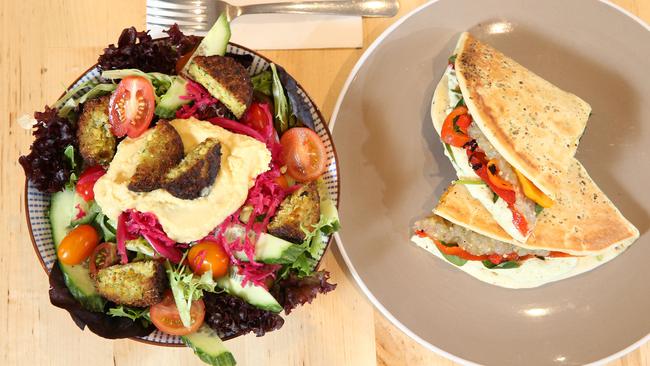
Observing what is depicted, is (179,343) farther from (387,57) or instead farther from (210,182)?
(387,57)

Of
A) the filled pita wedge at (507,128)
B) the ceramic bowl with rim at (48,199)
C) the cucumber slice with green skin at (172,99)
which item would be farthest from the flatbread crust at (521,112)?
the cucumber slice with green skin at (172,99)

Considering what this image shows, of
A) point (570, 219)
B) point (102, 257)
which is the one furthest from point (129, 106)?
point (570, 219)

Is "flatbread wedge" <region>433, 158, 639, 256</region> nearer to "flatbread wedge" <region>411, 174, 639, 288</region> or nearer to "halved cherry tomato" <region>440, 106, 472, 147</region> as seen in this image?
"flatbread wedge" <region>411, 174, 639, 288</region>

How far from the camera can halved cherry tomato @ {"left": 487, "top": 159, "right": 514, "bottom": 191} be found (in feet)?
7.59

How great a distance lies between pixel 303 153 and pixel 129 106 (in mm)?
552

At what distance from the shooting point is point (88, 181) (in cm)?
184

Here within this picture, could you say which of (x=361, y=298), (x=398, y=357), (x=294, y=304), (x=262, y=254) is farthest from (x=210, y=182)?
(x=398, y=357)

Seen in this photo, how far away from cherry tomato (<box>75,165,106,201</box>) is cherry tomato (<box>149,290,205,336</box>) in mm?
399

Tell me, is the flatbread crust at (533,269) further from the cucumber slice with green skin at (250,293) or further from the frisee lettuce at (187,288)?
the frisee lettuce at (187,288)

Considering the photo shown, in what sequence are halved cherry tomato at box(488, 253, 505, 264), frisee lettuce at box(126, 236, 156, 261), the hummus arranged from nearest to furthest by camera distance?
the hummus < frisee lettuce at box(126, 236, 156, 261) < halved cherry tomato at box(488, 253, 505, 264)

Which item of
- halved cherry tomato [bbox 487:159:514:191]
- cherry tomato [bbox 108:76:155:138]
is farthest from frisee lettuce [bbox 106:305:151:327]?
halved cherry tomato [bbox 487:159:514:191]

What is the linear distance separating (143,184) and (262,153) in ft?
1.15

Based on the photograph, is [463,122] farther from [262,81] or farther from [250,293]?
[250,293]

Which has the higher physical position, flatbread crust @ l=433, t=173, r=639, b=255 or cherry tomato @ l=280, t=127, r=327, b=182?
cherry tomato @ l=280, t=127, r=327, b=182
